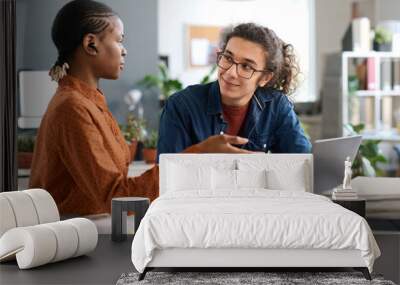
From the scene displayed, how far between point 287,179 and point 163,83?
1.50m

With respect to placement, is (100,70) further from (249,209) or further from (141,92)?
(249,209)

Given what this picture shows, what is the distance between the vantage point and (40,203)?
19.6ft

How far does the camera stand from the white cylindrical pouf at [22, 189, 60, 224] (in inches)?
234

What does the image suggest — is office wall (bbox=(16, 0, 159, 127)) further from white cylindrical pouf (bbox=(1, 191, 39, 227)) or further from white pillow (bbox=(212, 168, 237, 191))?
white cylindrical pouf (bbox=(1, 191, 39, 227))

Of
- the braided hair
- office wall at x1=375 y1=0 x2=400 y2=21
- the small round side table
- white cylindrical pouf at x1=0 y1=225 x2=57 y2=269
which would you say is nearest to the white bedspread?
white cylindrical pouf at x1=0 y1=225 x2=57 y2=269

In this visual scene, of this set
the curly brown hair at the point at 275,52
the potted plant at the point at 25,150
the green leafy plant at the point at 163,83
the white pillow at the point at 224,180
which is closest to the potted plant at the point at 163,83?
the green leafy plant at the point at 163,83

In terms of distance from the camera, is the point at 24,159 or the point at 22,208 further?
the point at 24,159

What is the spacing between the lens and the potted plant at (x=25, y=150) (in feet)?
22.8

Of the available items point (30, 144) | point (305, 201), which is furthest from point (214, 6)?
point (305, 201)

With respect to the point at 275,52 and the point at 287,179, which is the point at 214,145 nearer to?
the point at 287,179

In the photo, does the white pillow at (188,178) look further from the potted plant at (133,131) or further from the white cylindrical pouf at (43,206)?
the white cylindrical pouf at (43,206)

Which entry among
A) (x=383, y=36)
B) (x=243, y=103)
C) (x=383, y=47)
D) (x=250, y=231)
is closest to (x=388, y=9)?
(x=383, y=36)

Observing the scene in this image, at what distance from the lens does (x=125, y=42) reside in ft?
22.7

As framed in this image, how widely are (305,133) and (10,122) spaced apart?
8.63 feet
